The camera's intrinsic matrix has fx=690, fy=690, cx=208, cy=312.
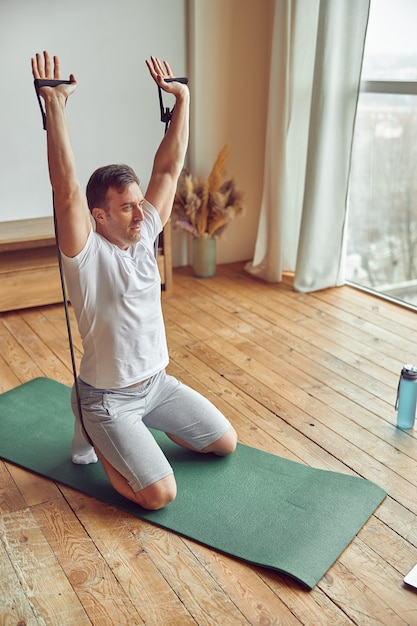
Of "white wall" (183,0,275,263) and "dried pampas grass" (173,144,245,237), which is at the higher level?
"white wall" (183,0,275,263)

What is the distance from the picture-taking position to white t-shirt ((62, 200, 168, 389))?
1987 millimetres

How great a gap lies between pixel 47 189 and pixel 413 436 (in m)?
2.40

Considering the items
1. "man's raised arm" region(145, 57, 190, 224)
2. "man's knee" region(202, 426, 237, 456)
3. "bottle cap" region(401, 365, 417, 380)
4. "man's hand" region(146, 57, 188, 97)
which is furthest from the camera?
"bottle cap" region(401, 365, 417, 380)

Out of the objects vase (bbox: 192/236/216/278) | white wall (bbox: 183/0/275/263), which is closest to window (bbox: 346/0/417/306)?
white wall (bbox: 183/0/275/263)

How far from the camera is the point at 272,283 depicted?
412 centimetres

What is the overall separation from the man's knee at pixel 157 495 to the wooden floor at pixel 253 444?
0.06m

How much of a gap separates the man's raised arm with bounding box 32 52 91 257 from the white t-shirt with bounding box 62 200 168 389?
6cm

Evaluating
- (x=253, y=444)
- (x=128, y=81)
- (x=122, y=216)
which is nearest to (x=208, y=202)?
(x=128, y=81)

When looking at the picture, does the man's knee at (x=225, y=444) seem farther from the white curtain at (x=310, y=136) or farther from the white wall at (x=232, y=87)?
the white wall at (x=232, y=87)

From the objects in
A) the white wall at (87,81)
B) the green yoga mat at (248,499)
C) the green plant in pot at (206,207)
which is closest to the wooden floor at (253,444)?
the green yoga mat at (248,499)

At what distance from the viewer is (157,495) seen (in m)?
2.04

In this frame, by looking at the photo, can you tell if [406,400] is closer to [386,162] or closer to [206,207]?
[386,162]

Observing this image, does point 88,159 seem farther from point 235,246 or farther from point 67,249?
point 67,249

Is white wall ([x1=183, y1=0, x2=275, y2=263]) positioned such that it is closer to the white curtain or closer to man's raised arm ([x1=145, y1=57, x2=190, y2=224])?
the white curtain
